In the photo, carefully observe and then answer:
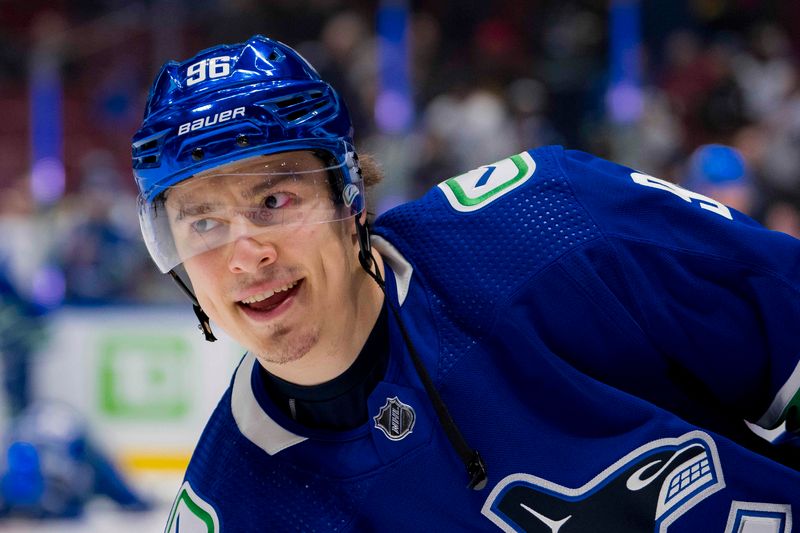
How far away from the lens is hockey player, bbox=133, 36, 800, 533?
1.56 metres

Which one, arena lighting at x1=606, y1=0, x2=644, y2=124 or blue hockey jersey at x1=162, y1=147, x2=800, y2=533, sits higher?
arena lighting at x1=606, y1=0, x2=644, y2=124

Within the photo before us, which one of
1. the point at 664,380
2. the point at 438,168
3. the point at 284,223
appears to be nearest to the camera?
the point at 284,223

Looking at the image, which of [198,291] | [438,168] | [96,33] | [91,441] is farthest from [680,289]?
[96,33]

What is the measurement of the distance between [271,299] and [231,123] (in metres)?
0.24

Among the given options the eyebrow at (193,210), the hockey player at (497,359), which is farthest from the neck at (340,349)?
the eyebrow at (193,210)

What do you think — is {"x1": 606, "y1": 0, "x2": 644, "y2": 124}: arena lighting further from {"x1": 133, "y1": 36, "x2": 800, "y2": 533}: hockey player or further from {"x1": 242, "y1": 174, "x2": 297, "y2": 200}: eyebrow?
{"x1": 242, "y1": 174, "x2": 297, "y2": 200}: eyebrow

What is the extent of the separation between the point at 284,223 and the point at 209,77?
8.8 inches

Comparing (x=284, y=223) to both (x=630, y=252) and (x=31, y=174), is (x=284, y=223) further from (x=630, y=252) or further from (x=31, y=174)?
(x=31, y=174)

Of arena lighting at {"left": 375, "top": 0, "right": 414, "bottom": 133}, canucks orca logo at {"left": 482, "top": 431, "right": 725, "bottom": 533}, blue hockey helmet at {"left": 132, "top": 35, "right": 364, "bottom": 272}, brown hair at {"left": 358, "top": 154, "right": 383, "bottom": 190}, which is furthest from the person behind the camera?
arena lighting at {"left": 375, "top": 0, "right": 414, "bottom": 133}

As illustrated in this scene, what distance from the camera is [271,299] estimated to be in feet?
5.03

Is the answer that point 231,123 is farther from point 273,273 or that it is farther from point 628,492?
point 628,492

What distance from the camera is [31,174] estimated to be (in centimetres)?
479

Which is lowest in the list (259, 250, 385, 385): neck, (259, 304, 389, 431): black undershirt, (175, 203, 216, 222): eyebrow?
(259, 304, 389, 431): black undershirt

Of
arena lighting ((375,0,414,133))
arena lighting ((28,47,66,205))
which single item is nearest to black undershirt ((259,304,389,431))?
arena lighting ((375,0,414,133))
